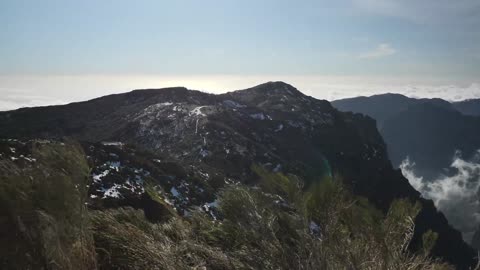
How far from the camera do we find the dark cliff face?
3155 inches

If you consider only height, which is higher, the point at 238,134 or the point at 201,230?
the point at 201,230

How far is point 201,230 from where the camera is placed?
6691mm

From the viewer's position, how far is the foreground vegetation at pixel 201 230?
4.05m

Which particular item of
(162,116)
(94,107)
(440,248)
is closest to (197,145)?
(162,116)

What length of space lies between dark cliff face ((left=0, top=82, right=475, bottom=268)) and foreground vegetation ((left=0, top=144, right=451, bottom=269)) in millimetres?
49849

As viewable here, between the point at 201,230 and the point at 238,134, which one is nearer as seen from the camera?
the point at 201,230

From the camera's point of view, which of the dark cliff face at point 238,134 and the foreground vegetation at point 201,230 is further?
the dark cliff face at point 238,134

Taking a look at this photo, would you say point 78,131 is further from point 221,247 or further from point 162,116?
point 221,247

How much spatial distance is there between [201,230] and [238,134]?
83452 millimetres

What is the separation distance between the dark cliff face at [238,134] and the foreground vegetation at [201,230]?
49.8m

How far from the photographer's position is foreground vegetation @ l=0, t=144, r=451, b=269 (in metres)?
4.05

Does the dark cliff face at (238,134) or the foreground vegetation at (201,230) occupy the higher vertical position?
the foreground vegetation at (201,230)

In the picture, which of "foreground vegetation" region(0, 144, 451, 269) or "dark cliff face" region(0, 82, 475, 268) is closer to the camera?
"foreground vegetation" region(0, 144, 451, 269)

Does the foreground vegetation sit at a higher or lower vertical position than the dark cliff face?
higher
